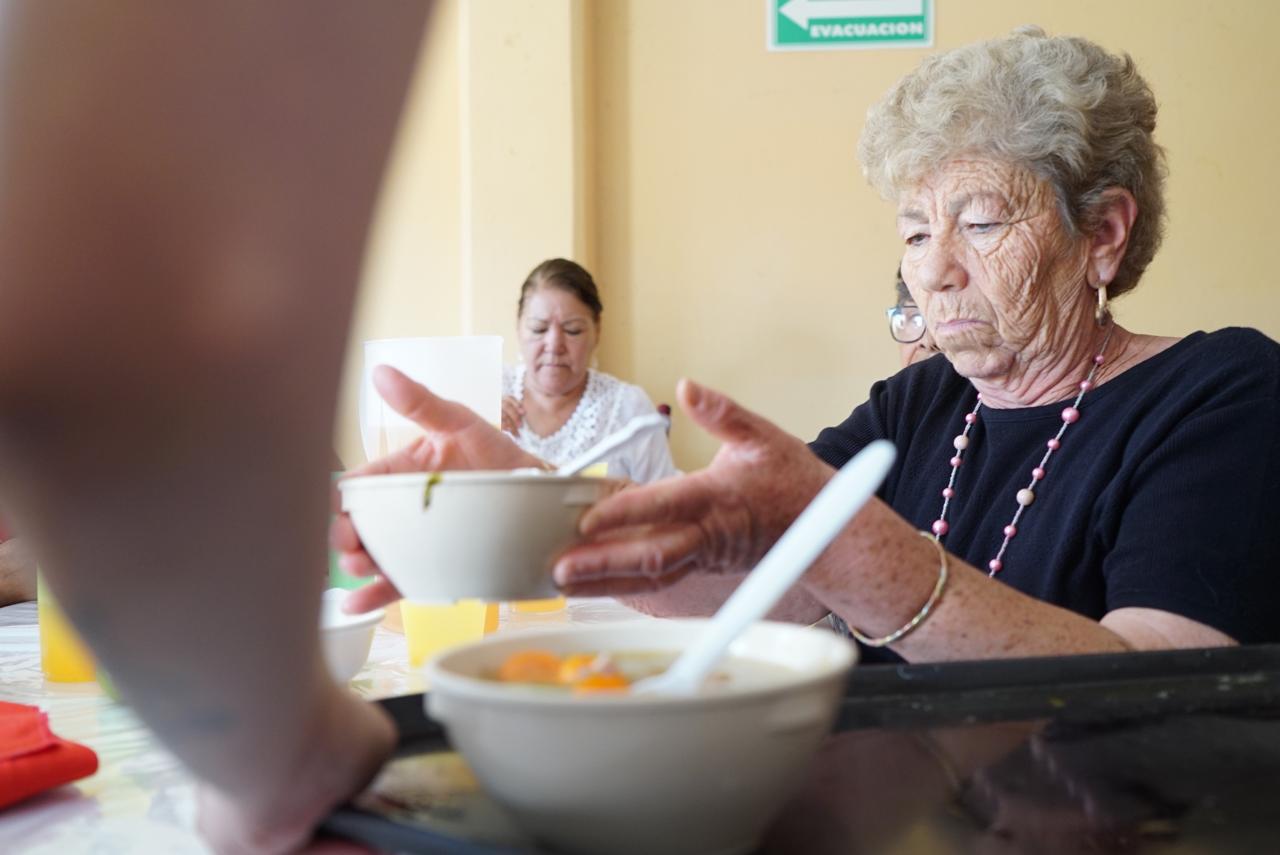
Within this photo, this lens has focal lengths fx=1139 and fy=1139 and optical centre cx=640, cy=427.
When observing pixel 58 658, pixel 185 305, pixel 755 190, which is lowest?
pixel 58 658

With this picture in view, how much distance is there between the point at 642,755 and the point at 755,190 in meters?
3.81

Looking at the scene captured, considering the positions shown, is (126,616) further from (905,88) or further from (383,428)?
(905,88)

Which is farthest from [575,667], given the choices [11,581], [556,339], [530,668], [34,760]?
[556,339]

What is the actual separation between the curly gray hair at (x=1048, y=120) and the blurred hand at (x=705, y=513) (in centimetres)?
74

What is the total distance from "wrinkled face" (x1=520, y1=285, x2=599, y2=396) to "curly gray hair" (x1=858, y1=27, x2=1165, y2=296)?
7.62 feet

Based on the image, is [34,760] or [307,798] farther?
[34,760]

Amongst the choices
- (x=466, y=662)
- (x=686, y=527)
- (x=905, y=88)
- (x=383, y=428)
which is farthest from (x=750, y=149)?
(x=466, y=662)

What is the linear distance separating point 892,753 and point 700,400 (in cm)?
23

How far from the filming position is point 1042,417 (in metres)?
1.37

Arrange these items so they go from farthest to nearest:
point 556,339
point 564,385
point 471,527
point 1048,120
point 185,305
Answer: point 564,385, point 556,339, point 1048,120, point 471,527, point 185,305

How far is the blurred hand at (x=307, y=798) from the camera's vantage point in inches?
17.1

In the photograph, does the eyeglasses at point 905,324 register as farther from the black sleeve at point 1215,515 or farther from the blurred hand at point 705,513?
the blurred hand at point 705,513

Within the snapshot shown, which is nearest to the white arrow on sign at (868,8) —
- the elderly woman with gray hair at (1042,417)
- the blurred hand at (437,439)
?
the elderly woman with gray hair at (1042,417)

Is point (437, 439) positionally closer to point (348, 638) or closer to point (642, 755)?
point (348, 638)
